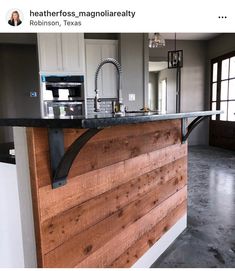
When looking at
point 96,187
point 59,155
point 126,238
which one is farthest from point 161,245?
point 59,155

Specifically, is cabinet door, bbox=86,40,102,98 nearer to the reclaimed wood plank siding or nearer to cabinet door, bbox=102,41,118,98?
cabinet door, bbox=102,41,118,98

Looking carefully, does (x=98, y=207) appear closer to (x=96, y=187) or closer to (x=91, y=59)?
(x=96, y=187)

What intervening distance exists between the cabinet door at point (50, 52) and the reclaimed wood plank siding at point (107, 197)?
2.82 meters

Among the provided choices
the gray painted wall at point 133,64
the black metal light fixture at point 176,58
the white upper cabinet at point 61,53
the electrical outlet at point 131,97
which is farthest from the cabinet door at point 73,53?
the black metal light fixture at point 176,58

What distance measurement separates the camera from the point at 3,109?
5.14 meters

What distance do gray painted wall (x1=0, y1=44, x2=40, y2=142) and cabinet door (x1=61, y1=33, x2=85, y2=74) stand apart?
4.80ft

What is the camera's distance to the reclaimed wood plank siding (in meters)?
0.92

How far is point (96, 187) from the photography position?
1.15 meters
